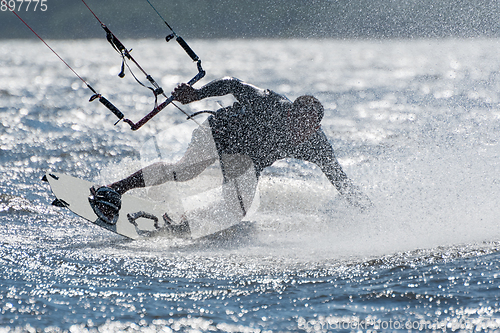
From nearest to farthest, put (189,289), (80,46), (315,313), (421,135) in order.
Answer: (315,313) → (189,289) → (421,135) → (80,46)

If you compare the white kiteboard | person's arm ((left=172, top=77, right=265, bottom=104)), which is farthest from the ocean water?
person's arm ((left=172, top=77, right=265, bottom=104))

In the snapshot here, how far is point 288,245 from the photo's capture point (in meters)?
4.16

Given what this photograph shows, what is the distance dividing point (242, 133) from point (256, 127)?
0.45 feet

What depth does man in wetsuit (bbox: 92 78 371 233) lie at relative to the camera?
4469 millimetres

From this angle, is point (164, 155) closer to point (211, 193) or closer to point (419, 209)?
point (211, 193)

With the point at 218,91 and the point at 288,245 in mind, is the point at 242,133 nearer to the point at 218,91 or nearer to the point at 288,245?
the point at 218,91

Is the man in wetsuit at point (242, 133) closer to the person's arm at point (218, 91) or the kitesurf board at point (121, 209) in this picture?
the person's arm at point (218, 91)

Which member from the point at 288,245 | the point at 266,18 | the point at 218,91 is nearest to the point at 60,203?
the point at 218,91

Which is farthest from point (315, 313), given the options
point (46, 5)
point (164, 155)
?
point (46, 5)

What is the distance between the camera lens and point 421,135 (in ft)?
29.6

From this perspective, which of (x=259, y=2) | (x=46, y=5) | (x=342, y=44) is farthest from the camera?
(x=342, y=44)

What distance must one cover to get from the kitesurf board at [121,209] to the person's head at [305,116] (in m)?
1.48

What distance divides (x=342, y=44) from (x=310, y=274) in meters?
33.9

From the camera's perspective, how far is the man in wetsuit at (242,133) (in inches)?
176
